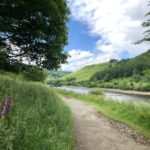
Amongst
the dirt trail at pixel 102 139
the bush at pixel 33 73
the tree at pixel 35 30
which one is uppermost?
the tree at pixel 35 30

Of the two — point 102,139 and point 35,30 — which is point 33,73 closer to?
point 35,30

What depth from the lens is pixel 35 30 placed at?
420 inches

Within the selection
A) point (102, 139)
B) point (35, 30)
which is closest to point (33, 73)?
point (35, 30)

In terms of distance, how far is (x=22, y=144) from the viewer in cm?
412

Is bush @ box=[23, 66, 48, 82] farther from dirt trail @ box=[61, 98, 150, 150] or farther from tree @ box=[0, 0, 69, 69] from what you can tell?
dirt trail @ box=[61, 98, 150, 150]

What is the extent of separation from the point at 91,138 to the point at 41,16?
485cm

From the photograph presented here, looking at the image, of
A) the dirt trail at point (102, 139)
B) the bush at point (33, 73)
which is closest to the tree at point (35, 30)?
the bush at point (33, 73)

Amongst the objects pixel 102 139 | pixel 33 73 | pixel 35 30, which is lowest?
pixel 102 139

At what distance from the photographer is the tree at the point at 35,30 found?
1007 centimetres

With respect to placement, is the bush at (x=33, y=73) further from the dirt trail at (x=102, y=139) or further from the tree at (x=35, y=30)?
the dirt trail at (x=102, y=139)

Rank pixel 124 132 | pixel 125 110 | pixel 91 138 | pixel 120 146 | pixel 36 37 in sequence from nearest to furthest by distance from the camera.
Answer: pixel 120 146, pixel 91 138, pixel 36 37, pixel 124 132, pixel 125 110

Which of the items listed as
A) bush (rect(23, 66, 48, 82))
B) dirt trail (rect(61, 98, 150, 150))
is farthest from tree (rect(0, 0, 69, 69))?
dirt trail (rect(61, 98, 150, 150))

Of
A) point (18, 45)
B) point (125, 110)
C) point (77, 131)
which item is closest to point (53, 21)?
point (18, 45)

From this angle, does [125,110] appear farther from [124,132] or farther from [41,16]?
[41,16]
